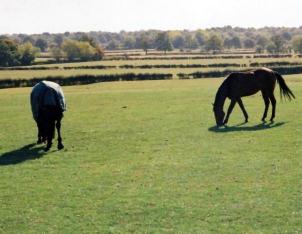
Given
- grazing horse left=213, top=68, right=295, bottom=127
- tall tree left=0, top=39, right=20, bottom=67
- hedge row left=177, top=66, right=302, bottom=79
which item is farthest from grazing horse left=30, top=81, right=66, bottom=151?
tall tree left=0, top=39, right=20, bottom=67

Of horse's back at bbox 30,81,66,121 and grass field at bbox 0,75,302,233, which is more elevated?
horse's back at bbox 30,81,66,121

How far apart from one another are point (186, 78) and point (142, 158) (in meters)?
46.3

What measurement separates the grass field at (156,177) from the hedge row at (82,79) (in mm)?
35066

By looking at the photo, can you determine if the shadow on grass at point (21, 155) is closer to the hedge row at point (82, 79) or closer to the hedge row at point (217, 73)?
the hedge row at point (82, 79)

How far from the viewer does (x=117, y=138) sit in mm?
18969

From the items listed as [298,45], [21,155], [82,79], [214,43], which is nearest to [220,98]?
[21,155]

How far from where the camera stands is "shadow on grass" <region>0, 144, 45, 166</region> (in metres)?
15.6

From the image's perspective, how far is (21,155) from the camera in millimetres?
16500

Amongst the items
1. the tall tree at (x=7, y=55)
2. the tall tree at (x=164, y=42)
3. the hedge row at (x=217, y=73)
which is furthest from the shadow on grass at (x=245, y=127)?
the tall tree at (x=164, y=42)

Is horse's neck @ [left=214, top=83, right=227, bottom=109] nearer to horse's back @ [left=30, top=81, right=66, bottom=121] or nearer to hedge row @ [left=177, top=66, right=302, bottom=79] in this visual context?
horse's back @ [left=30, top=81, right=66, bottom=121]

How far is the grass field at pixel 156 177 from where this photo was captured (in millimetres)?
9812

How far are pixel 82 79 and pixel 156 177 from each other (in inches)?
1866

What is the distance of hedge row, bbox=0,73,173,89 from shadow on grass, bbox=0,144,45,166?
4068 cm

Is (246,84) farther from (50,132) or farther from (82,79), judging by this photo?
(82,79)
